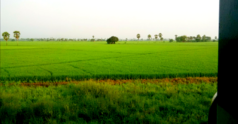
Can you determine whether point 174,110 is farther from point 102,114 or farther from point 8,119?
point 8,119

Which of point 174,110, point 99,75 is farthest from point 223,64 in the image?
point 99,75

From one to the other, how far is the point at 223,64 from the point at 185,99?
5.64 metres

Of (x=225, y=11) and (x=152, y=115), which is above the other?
(x=225, y=11)

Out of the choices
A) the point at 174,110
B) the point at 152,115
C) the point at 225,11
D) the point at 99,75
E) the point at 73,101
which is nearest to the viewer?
the point at 225,11

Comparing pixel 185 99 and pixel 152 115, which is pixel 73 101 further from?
pixel 185 99

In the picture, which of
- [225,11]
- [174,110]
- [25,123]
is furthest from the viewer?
[174,110]

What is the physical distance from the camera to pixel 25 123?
14.7 ft

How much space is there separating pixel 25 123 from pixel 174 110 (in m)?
3.84

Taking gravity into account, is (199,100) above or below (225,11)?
below

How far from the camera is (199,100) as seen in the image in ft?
19.6

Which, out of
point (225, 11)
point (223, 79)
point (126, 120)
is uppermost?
point (225, 11)

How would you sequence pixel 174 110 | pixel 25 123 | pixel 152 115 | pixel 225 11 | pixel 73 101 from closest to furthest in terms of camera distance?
1. pixel 225 11
2. pixel 25 123
3. pixel 152 115
4. pixel 174 110
5. pixel 73 101

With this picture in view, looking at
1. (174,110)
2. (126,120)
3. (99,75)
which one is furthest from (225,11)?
(99,75)

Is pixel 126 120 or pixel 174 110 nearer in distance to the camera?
pixel 126 120
